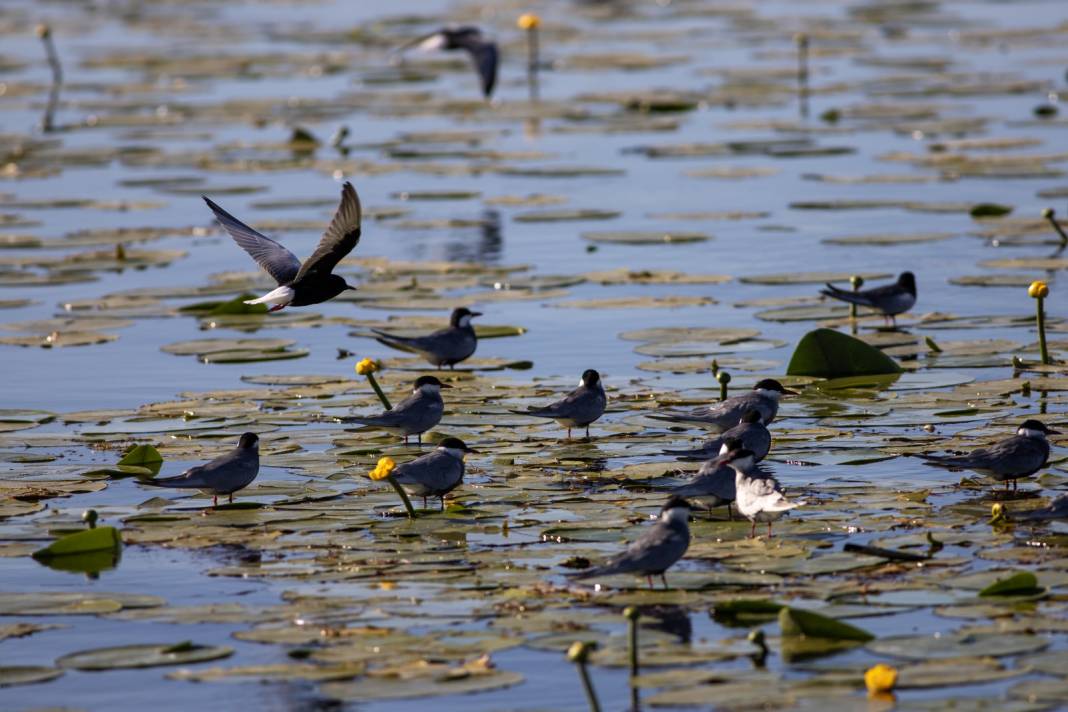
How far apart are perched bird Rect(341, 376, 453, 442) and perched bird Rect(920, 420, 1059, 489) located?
3018 mm

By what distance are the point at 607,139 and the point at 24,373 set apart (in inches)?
490

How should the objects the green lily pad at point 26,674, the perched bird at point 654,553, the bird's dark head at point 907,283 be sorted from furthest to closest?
the bird's dark head at point 907,283, the perched bird at point 654,553, the green lily pad at point 26,674

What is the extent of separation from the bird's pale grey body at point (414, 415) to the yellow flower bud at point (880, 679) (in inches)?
174

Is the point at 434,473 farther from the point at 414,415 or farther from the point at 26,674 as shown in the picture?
the point at 26,674

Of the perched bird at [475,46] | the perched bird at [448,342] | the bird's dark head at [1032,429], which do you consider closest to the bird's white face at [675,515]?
the bird's dark head at [1032,429]

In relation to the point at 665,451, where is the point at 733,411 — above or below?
above

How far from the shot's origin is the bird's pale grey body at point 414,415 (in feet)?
33.2

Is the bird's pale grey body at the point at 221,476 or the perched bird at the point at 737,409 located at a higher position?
the perched bird at the point at 737,409

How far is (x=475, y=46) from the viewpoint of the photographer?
2345 cm

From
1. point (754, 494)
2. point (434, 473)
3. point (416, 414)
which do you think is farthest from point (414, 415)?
point (754, 494)

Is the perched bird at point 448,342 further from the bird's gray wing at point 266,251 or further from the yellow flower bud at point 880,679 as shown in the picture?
the yellow flower bud at point 880,679

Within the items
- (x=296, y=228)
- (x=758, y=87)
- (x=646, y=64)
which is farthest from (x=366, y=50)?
(x=296, y=228)

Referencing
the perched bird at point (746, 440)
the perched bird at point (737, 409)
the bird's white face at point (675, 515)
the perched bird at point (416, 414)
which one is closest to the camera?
the bird's white face at point (675, 515)

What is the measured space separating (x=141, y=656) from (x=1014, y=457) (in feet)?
14.0
